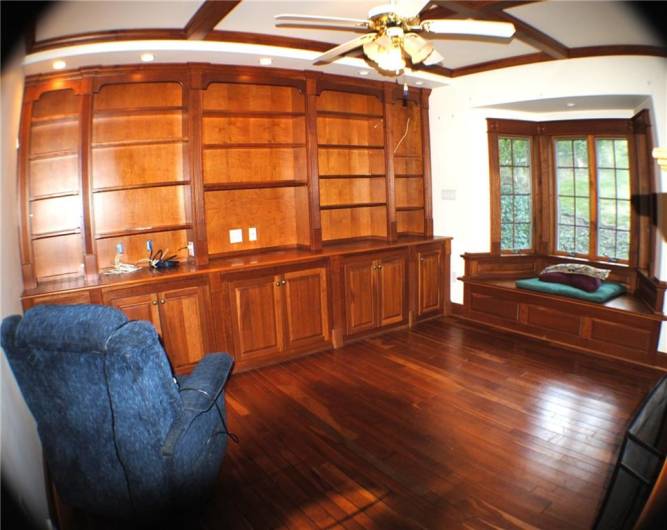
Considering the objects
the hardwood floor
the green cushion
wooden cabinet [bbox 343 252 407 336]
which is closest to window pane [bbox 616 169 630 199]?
the green cushion

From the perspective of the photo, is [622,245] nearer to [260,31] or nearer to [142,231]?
[260,31]

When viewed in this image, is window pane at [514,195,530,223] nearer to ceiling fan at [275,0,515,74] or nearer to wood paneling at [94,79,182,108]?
ceiling fan at [275,0,515,74]

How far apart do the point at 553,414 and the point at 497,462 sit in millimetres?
742

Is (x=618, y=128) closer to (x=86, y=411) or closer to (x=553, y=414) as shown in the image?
(x=553, y=414)

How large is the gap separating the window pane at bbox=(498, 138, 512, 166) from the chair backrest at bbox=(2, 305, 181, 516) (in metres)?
4.32

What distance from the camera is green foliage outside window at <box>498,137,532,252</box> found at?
15.8 feet

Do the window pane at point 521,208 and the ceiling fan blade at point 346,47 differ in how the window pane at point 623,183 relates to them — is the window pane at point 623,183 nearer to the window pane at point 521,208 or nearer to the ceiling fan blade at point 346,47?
the window pane at point 521,208

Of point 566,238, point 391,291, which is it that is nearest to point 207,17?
point 391,291

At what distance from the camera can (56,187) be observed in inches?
134

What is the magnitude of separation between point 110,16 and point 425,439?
128 inches

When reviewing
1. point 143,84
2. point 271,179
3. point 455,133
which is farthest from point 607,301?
point 143,84

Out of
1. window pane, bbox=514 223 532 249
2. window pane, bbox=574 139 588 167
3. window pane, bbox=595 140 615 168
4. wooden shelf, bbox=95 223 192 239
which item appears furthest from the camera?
window pane, bbox=514 223 532 249

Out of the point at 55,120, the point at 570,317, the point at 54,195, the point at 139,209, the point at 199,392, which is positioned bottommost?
the point at 570,317

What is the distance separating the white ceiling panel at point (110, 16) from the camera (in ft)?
8.03
